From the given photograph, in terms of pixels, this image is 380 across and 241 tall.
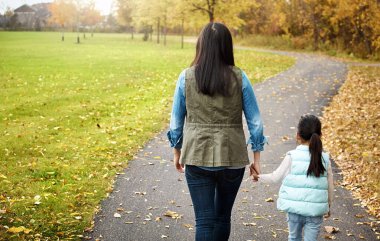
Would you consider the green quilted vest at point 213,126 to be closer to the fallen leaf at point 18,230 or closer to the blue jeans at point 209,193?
the blue jeans at point 209,193

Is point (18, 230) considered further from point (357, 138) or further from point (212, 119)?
point (357, 138)

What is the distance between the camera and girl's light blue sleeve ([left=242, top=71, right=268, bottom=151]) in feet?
11.0

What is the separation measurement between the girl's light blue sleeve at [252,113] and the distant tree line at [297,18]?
26.1 metres

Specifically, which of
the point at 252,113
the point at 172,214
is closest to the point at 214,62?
the point at 252,113

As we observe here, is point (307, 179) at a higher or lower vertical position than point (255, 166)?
lower

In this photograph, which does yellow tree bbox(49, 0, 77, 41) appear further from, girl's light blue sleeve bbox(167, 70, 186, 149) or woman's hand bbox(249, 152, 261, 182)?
woman's hand bbox(249, 152, 261, 182)

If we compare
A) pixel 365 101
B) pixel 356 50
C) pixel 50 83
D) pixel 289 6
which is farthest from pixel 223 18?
pixel 365 101

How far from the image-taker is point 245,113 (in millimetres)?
3479

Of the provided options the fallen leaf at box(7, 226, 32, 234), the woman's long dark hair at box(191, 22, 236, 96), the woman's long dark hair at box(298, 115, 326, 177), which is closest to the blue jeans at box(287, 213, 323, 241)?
the woman's long dark hair at box(298, 115, 326, 177)

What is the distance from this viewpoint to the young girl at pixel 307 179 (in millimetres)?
3771

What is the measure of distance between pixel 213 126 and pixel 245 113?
1.08 ft

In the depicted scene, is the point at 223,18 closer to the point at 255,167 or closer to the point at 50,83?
the point at 50,83

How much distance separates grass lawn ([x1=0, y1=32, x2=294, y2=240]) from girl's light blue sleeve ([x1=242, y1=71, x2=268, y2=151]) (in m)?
2.57

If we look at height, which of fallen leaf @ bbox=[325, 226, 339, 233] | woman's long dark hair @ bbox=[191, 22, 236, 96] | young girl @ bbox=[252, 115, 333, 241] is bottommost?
fallen leaf @ bbox=[325, 226, 339, 233]
